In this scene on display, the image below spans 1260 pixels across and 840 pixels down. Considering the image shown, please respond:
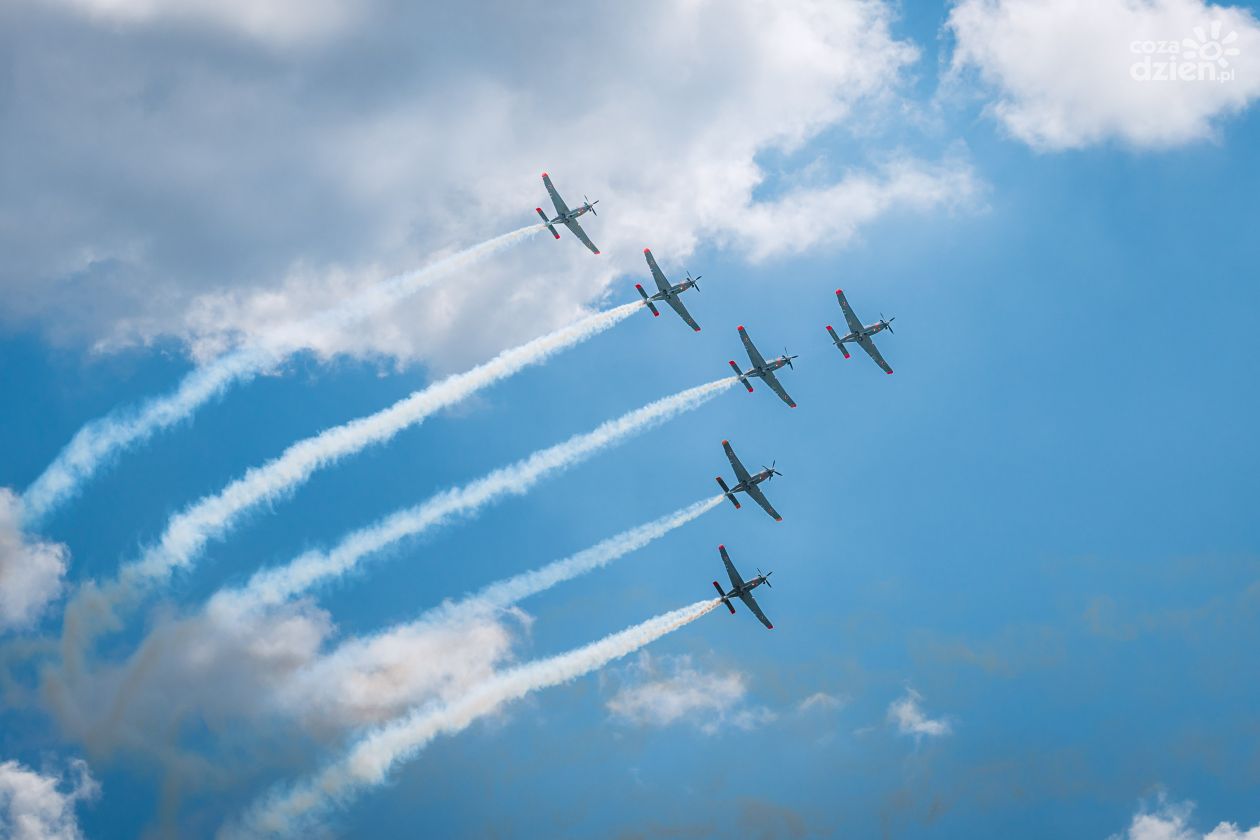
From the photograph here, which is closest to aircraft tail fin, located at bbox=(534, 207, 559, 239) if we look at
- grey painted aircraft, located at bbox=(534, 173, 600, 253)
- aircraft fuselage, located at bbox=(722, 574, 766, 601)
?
grey painted aircraft, located at bbox=(534, 173, 600, 253)

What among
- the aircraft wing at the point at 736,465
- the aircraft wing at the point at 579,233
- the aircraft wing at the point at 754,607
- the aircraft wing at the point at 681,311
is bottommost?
the aircraft wing at the point at 754,607

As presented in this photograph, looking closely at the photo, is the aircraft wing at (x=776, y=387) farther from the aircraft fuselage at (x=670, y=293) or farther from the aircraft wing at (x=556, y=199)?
the aircraft wing at (x=556, y=199)

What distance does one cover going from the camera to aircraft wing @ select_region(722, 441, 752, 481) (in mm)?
109188

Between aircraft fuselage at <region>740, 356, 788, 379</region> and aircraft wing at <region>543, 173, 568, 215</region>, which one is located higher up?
aircraft wing at <region>543, 173, 568, 215</region>

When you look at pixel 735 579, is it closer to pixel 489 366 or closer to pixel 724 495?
pixel 724 495

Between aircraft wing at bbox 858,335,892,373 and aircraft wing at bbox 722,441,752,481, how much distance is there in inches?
806

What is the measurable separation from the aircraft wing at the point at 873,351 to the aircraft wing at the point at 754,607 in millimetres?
29154

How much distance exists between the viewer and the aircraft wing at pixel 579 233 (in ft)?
386

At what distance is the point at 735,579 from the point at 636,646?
10467 millimetres

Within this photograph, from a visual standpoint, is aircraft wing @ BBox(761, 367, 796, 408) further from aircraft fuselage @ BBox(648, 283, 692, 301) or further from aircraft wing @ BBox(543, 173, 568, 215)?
aircraft wing @ BBox(543, 173, 568, 215)

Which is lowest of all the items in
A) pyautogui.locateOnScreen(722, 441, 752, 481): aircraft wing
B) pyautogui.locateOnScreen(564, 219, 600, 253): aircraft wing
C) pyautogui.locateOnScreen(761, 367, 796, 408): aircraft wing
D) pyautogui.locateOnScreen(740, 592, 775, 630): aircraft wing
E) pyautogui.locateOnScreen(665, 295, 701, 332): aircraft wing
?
pyautogui.locateOnScreen(740, 592, 775, 630): aircraft wing

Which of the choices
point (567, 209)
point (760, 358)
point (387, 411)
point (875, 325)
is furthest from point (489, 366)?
point (875, 325)

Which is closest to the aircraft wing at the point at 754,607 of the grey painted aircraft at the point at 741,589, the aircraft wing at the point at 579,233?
the grey painted aircraft at the point at 741,589

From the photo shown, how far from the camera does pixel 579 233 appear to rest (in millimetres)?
118125
